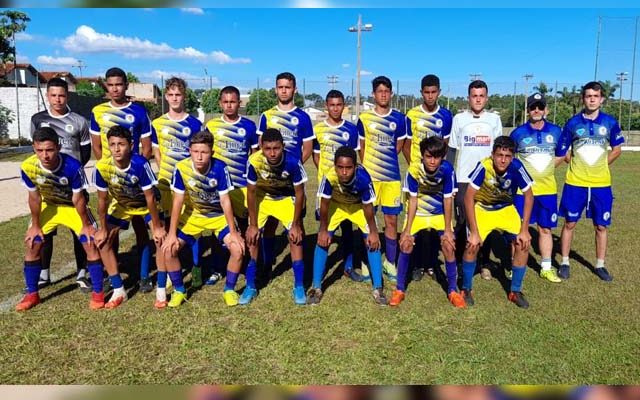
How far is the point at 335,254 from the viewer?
636cm

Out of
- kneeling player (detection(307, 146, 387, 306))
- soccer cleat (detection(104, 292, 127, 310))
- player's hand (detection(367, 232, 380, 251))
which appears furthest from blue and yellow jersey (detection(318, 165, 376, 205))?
soccer cleat (detection(104, 292, 127, 310))

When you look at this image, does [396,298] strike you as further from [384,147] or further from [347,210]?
[384,147]

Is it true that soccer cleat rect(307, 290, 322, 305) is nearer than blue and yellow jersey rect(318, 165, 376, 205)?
No

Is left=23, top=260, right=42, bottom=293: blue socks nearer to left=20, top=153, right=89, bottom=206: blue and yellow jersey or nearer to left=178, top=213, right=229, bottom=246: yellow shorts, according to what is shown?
left=20, top=153, right=89, bottom=206: blue and yellow jersey

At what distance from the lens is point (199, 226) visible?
4.68 m

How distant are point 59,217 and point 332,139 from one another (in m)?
2.62

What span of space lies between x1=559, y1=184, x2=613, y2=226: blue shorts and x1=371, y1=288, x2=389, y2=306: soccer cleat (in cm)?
226

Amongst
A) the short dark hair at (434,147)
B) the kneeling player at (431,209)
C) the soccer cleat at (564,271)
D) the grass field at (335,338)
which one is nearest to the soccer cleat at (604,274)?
the grass field at (335,338)

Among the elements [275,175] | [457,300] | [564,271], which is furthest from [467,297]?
[275,175]

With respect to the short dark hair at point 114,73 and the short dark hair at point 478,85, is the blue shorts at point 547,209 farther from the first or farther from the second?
the short dark hair at point 114,73

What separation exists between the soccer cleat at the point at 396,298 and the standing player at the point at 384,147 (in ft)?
2.57

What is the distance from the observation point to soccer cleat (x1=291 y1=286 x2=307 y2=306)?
4641 millimetres

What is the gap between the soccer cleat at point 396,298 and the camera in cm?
463

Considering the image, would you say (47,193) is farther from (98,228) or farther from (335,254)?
(335,254)
